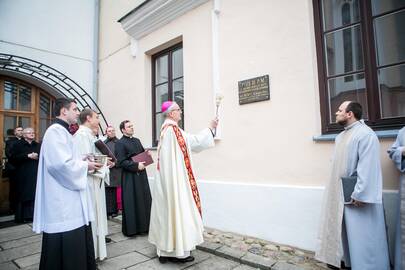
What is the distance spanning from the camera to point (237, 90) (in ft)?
14.3

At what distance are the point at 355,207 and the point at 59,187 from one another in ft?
9.38

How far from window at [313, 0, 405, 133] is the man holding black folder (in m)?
0.49

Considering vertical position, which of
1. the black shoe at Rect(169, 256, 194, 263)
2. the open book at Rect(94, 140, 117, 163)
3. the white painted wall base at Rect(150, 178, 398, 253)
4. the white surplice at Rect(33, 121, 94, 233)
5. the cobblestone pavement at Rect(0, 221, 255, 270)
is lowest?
the cobblestone pavement at Rect(0, 221, 255, 270)

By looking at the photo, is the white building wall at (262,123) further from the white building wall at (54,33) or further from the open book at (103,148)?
the white building wall at (54,33)

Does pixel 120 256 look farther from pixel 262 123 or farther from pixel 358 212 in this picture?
pixel 358 212

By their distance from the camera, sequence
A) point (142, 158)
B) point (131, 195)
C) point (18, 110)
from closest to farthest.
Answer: point (142, 158)
point (131, 195)
point (18, 110)

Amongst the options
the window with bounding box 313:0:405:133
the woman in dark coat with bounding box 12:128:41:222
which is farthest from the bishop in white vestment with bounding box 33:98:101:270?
the woman in dark coat with bounding box 12:128:41:222

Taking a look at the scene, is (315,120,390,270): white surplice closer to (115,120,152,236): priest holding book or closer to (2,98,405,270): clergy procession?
(2,98,405,270): clergy procession

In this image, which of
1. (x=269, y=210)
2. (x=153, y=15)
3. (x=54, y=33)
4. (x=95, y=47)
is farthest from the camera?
(x=95, y=47)

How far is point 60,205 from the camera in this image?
2588 millimetres

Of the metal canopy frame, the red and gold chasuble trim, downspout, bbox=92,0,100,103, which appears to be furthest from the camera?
downspout, bbox=92,0,100,103

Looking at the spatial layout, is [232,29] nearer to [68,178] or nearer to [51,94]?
[68,178]

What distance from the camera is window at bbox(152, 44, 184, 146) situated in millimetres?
5676

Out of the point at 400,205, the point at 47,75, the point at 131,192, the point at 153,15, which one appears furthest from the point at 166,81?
the point at 400,205
